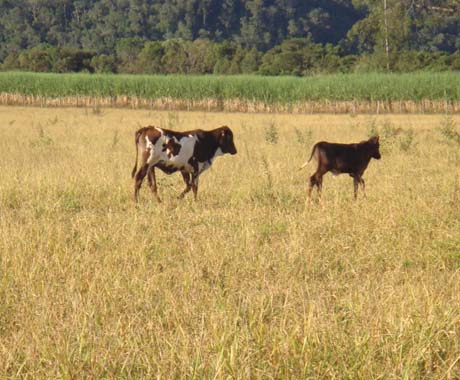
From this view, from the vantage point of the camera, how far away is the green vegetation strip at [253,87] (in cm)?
4003

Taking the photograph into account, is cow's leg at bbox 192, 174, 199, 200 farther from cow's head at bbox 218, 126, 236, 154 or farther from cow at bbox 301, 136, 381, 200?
cow at bbox 301, 136, 381, 200

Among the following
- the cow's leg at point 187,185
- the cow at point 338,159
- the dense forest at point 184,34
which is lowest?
the cow's leg at point 187,185

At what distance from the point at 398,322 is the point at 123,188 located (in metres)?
7.11

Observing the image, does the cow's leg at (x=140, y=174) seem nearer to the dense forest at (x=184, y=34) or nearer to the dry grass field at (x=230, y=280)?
the dry grass field at (x=230, y=280)

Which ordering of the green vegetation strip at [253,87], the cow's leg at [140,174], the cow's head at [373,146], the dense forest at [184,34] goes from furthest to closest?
the dense forest at [184,34]
the green vegetation strip at [253,87]
the cow's head at [373,146]
the cow's leg at [140,174]

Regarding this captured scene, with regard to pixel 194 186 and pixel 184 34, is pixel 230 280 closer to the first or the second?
pixel 194 186

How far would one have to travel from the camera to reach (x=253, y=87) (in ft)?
144

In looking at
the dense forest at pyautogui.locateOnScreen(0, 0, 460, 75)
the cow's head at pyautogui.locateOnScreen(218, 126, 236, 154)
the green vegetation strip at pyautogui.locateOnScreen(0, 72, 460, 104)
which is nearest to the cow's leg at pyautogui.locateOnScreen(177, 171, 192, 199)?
the cow's head at pyautogui.locateOnScreen(218, 126, 236, 154)

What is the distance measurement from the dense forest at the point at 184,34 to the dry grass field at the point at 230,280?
189 ft

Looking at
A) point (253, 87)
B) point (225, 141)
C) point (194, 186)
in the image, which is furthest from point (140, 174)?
point (253, 87)

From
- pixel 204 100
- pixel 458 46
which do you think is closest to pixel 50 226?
pixel 204 100

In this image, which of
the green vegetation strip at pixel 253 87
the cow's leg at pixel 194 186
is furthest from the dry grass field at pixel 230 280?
the green vegetation strip at pixel 253 87

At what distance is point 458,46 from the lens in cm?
11331

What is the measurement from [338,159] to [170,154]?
2580 mm
